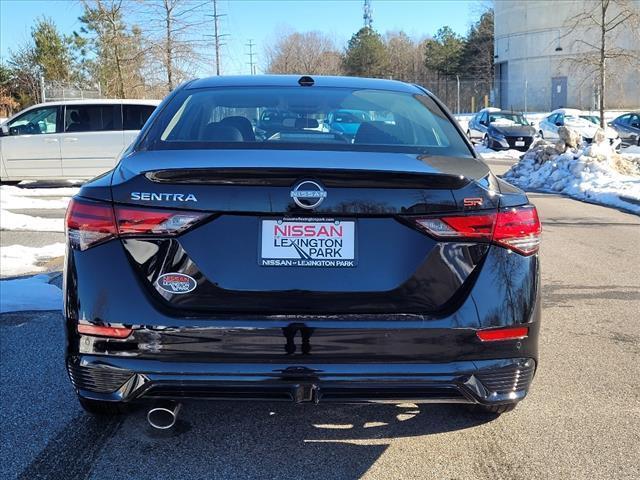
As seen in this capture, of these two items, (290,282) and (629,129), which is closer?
(290,282)

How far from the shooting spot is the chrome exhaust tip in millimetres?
2740

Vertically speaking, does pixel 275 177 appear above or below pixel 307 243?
above

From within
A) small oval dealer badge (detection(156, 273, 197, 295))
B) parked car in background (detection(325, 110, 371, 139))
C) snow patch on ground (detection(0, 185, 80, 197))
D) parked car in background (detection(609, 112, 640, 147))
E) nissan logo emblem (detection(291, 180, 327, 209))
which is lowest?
snow patch on ground (detection(0, 185, 80, 197))

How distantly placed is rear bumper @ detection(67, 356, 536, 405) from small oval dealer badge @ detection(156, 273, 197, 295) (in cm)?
28

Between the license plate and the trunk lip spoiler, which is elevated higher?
the trunk lip spoiler

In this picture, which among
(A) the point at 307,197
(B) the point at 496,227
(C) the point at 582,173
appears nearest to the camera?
(A) the point at 307,197

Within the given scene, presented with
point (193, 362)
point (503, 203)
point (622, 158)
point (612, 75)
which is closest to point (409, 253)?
point (503, 203)

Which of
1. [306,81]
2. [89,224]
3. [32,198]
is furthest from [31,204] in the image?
[89,224]

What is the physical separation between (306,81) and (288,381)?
6.54 feet

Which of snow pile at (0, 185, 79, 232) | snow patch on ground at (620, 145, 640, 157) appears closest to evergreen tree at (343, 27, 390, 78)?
snow patch on ground at (620, 145, 640, 157)

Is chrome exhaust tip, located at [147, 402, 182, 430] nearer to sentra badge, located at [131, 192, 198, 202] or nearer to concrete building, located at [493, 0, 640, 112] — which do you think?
sentra badge, located at [131, 192, 198, 202]

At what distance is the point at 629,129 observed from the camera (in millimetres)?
26594

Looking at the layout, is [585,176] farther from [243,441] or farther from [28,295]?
[243,441]

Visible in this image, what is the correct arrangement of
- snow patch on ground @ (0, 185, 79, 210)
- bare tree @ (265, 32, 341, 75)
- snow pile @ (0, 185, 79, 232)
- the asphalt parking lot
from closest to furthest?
the asphalt parking lot
snow pile @ (0, 185, 79, 232)
snow patch on ground @ (0, 185, 79, 210)
bare tree @ (265, 32, 341, 75)
